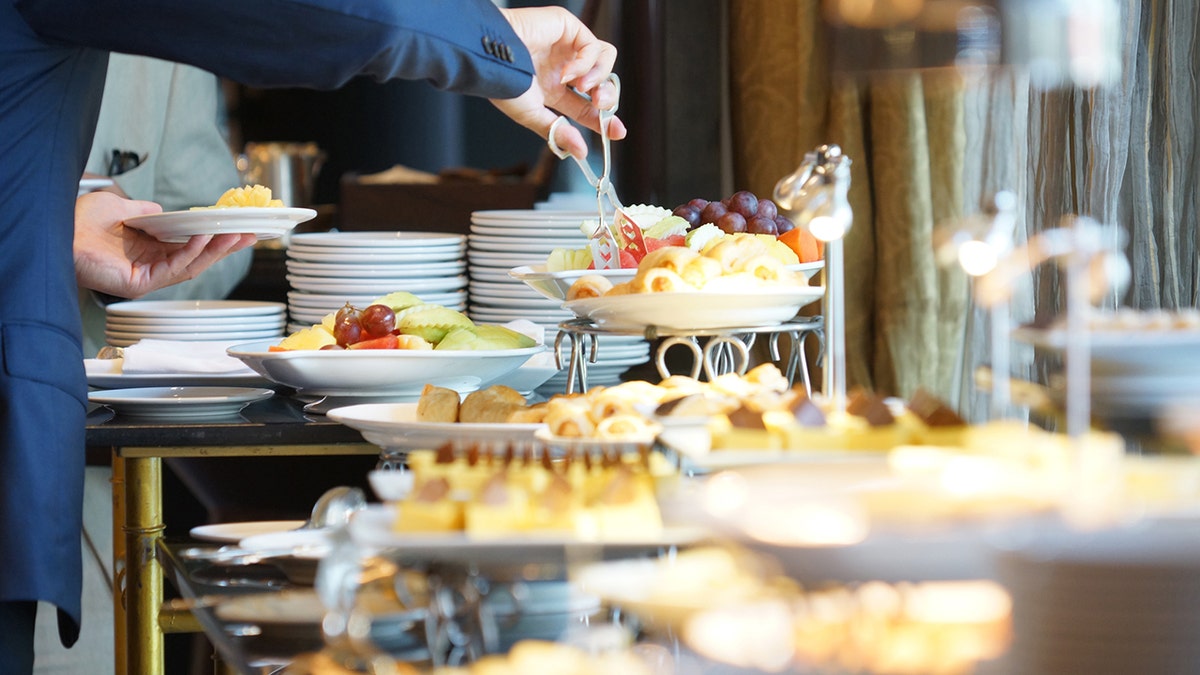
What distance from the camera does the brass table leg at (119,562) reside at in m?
1.51

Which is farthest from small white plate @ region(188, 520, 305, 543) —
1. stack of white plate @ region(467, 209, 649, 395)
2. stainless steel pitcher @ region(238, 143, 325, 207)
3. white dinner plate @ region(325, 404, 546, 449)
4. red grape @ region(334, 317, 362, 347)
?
stainless steel pitcher @ region(238, 143, 325, 207)

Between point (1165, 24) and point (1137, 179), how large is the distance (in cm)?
22

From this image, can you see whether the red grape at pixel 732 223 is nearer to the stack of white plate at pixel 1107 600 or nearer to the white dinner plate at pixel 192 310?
the white dinner plate at pixel 192 310

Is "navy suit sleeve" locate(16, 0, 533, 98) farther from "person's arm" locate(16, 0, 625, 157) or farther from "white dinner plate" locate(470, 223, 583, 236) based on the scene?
"white dinner plate" locate(470, 223, 583, 236)

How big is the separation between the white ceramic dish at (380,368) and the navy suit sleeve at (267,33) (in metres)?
0.47

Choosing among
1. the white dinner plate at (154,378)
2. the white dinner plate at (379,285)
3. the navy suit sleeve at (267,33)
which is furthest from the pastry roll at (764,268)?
the white dinner plate at (379,285)

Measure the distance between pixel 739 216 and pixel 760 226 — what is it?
0.11ft

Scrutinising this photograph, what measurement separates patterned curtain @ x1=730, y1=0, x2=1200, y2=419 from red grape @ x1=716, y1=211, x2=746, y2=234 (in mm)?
298

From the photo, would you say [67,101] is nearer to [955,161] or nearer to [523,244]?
[523,244]

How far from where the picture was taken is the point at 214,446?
1.57 metres

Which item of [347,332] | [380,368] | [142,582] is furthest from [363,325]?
[142,582]

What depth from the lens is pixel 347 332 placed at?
1827 mm

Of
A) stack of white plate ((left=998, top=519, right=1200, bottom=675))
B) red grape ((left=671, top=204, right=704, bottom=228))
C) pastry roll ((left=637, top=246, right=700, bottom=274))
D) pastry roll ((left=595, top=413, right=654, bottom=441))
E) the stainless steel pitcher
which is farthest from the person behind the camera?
the stainless steel pitcher

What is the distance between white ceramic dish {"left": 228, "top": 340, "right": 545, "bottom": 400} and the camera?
1698 millimetres
